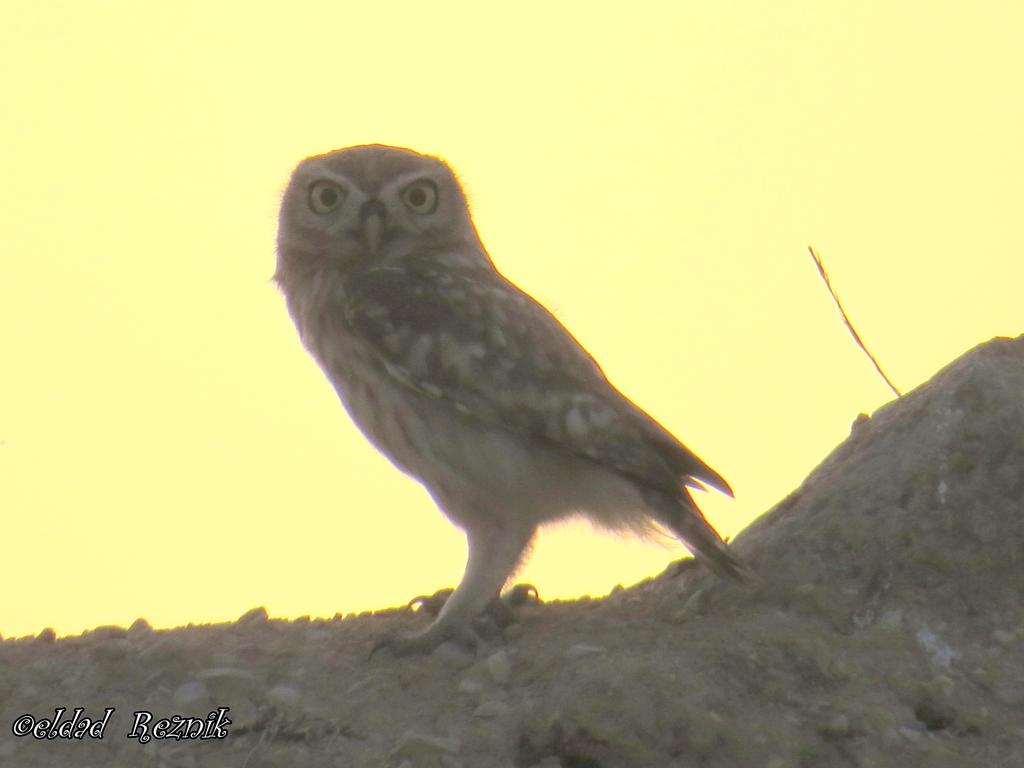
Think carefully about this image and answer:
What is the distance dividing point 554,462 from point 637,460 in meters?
0.28

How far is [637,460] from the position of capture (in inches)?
215

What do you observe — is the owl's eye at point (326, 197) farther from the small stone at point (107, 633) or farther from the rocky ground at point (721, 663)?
the small stone at point (107, 633)

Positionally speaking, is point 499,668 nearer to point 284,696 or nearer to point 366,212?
point 284,696

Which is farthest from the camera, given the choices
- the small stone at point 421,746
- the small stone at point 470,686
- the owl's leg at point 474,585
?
the owl's leg at point 474,585

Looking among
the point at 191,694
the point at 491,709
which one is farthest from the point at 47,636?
the point at 491,709

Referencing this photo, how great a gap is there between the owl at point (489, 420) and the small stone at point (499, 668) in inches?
10.0

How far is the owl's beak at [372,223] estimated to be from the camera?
6.31m

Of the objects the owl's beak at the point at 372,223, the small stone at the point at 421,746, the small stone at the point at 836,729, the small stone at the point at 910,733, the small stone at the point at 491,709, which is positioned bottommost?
the small stone at the point at 910,733

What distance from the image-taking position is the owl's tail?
5262 mm

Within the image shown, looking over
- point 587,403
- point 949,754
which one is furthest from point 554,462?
point 949,754

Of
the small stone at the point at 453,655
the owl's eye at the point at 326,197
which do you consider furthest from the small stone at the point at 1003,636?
the owl's eye at the point at 326,197

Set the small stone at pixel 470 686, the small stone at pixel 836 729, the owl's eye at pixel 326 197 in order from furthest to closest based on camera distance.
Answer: the owl's eye at pixel 326 197 → the small stone at pixel 470 686 → the small stone at pixel 836 729

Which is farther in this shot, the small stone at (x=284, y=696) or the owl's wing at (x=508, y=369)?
the owl's wing at (x=508, y=369)

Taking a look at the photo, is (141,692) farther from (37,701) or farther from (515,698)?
(515,698)
